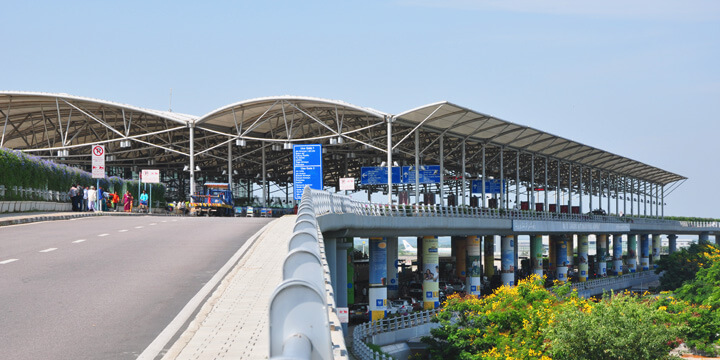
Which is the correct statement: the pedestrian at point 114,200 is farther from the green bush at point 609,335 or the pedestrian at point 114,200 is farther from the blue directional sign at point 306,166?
the green bush at point 609,335

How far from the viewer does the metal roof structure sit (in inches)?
2419

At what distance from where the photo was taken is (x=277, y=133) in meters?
73.8

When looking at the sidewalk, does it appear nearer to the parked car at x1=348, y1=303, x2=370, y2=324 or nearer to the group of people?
the parked car at x1=348, y1=303, x2=370, y2=324

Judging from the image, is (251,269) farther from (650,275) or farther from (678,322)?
(650,275)

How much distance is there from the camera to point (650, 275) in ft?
316

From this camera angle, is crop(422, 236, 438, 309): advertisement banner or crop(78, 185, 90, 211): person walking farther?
crop(422, 236, 438, 309): advertisement banner

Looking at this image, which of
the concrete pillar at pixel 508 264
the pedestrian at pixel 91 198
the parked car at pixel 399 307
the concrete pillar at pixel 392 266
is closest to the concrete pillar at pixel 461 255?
the concrete pillar at pixel 508 264

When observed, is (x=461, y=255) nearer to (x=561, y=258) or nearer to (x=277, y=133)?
(x=561, y=258)

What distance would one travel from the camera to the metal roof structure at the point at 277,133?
202 feet

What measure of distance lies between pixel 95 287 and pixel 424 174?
52320 millimetres

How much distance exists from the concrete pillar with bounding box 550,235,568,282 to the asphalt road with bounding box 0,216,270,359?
55.3 meters

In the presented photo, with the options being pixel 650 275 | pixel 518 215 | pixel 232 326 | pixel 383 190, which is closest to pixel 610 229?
pixel 650 275

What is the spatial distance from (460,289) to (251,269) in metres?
48.2

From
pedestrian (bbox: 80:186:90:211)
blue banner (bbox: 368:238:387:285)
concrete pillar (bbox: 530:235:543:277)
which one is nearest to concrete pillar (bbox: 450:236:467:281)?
concrete pillar (bbox: 530:235:543:277)
